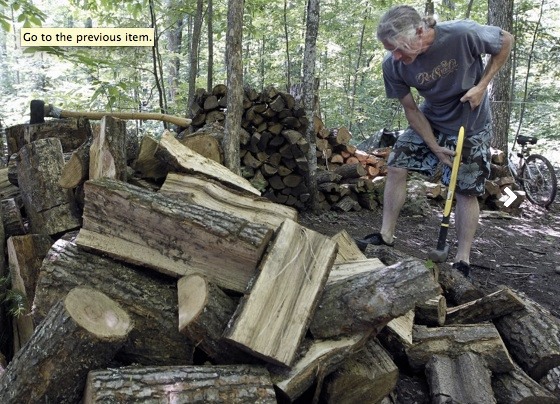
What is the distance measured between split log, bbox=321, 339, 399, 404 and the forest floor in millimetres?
206

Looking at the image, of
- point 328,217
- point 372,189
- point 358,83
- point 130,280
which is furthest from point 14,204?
point 358,83

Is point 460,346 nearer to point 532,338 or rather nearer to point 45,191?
point 532,338

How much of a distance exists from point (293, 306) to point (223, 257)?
1.30 feet

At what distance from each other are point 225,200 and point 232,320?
0.88 meters

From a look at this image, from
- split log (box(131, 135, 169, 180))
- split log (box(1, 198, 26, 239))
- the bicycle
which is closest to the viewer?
split log (box(1, 198, 26, 239))

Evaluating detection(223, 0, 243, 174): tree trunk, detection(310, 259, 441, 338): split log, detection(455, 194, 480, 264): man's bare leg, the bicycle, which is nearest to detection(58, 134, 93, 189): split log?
detection(223, 0, 243, 174): tree trunk

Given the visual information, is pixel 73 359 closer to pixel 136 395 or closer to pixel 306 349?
pixel 136 395

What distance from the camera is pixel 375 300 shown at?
72.0 inches

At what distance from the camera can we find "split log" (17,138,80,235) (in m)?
2.64

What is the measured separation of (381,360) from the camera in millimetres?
1935

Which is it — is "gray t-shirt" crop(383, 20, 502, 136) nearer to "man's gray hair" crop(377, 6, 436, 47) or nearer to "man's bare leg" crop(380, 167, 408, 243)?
"man's gray hair" crop(377, 6, 436, 47)

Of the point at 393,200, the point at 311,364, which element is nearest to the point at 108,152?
the point at 311,364

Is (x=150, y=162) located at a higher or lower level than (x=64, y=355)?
higher

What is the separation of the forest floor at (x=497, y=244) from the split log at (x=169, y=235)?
3.24ft
